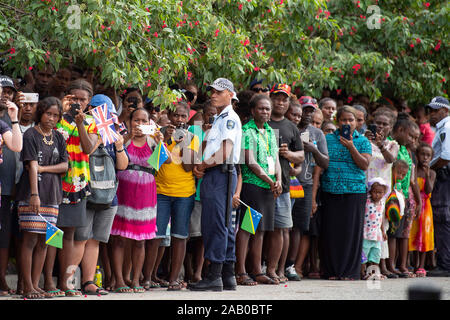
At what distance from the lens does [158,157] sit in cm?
830

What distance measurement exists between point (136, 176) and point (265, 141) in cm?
169

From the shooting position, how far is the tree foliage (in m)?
8.19

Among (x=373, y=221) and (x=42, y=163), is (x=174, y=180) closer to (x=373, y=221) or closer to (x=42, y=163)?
(x=42, y=163)

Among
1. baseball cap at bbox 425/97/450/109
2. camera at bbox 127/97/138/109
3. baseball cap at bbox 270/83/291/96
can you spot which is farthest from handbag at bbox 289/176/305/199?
baseball cap at bbox 425/97/450/109

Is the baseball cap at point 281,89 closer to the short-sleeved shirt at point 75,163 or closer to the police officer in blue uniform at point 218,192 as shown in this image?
the police officer in blue uniform at point 218,192

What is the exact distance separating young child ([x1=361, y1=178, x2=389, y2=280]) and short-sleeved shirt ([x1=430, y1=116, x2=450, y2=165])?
1569mm

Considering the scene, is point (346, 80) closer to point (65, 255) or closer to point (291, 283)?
point (291, 283)

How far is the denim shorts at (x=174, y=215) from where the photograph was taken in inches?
339

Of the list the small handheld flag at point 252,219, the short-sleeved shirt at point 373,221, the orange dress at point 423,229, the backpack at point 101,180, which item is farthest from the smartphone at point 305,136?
the backpack at point 101,180


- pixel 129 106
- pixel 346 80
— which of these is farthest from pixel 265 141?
pixel 346 80

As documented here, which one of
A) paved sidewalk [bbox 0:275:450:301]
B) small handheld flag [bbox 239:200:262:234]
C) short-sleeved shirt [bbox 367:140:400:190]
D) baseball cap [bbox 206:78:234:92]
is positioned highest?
baseball cap [bbox 206:78:234:92]

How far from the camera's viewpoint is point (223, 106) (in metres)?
8.50

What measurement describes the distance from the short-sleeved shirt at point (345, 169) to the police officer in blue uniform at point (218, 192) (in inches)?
91.0

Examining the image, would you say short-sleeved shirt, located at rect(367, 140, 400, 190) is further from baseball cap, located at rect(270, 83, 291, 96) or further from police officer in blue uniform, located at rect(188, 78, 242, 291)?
police officer in blue uniform, located at rect(188, 78, 242, 291)
